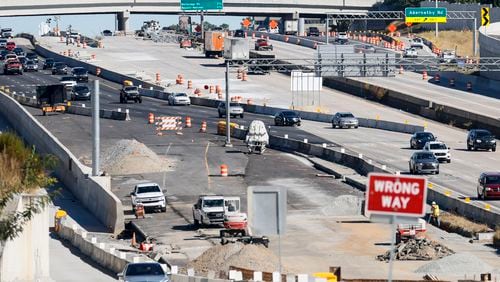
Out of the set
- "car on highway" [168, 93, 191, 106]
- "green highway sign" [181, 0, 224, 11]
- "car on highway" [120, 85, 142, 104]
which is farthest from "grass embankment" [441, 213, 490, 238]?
"green highway sign" [181, 0, 224, 11]

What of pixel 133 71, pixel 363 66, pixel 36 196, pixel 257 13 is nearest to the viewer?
pixel 36 196

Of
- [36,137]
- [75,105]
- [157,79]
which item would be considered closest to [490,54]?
[157,79]

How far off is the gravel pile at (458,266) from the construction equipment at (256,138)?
1386 inches

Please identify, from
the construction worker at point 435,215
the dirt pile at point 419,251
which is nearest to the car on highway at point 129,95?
the construction worker at point 435,215

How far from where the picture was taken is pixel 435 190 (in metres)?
62.3

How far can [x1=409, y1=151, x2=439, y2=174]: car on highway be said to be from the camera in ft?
229

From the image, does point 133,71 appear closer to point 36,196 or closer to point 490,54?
point 490,54

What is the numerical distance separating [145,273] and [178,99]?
7277cm

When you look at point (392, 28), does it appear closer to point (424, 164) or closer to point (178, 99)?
point (178, 99)

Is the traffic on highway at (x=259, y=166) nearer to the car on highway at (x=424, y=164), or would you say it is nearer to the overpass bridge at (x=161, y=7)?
the car on highway at (x=424, y=164)

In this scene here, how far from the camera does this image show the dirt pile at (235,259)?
136 ft

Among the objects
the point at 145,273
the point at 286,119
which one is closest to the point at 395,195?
the point at 145,273

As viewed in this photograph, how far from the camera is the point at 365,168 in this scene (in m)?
71.4

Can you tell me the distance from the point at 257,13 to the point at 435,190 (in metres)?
117
